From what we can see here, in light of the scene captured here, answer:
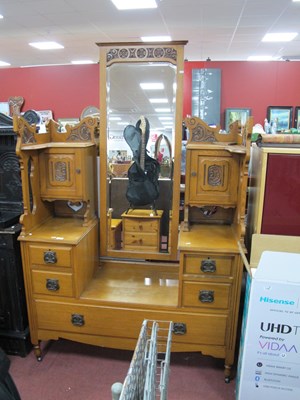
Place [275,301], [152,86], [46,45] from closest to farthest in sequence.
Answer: [275,301], [152,86], [46,45]

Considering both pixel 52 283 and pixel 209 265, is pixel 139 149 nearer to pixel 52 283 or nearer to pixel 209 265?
pixel 209 265

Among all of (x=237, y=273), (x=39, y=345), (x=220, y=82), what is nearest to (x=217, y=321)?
(x=237, y=273)

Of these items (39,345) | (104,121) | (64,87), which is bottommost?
(39,345)

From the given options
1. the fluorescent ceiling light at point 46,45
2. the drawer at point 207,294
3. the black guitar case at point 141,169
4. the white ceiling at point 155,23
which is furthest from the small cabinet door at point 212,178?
the fluorescent ceiling light at point 46,45

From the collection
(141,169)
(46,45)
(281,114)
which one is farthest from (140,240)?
(46,45)

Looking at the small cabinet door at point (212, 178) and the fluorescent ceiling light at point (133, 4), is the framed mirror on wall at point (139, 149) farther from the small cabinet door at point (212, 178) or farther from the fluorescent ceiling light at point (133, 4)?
the fluorescent ceiling light at point (133, 4)

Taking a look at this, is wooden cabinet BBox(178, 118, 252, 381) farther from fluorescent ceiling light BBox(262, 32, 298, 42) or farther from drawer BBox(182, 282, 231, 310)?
fluorescent ceiling light BBox(262, 32, 298, 42)

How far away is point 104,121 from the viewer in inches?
83.3

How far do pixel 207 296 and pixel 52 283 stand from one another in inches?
37.6

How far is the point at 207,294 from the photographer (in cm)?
186

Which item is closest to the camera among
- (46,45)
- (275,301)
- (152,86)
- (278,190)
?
(275,301)

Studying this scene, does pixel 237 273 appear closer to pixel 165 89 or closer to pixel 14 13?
pixel 165 89

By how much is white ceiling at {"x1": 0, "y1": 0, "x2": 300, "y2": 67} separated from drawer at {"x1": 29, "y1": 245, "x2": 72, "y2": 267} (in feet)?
12.5

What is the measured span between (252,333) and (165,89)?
1.57 metres
